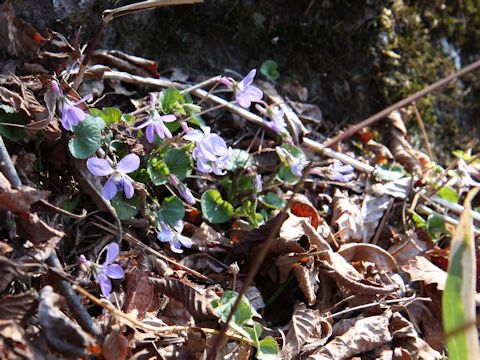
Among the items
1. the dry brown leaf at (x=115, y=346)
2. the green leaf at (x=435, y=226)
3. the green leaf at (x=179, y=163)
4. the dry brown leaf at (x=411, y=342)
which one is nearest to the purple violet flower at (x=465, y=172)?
the green leaf at (x=435, y=226)

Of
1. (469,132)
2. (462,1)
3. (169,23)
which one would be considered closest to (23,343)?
(169,23)

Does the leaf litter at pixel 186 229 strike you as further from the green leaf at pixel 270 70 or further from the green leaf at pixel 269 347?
the green leaf at pixel 270 70

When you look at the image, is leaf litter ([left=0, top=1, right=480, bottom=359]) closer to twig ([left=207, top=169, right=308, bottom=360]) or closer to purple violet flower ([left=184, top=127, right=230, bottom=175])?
purple violet flower ([left=184, top=127, right=230, bottom=175])

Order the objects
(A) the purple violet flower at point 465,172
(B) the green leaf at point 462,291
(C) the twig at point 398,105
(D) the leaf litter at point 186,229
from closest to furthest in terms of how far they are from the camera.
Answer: (C) the twig at point 398,105 → (B) the green leaf at point 462,291 → (D) the leaf litter at point 186,229 → (A) the purple violet flower at point 465,172

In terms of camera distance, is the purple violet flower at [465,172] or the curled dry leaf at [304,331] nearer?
the curled dry leaf at [304,331]

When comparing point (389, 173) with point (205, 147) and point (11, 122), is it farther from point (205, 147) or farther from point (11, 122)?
point (11, 122)

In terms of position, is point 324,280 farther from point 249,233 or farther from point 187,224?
point 187,224
